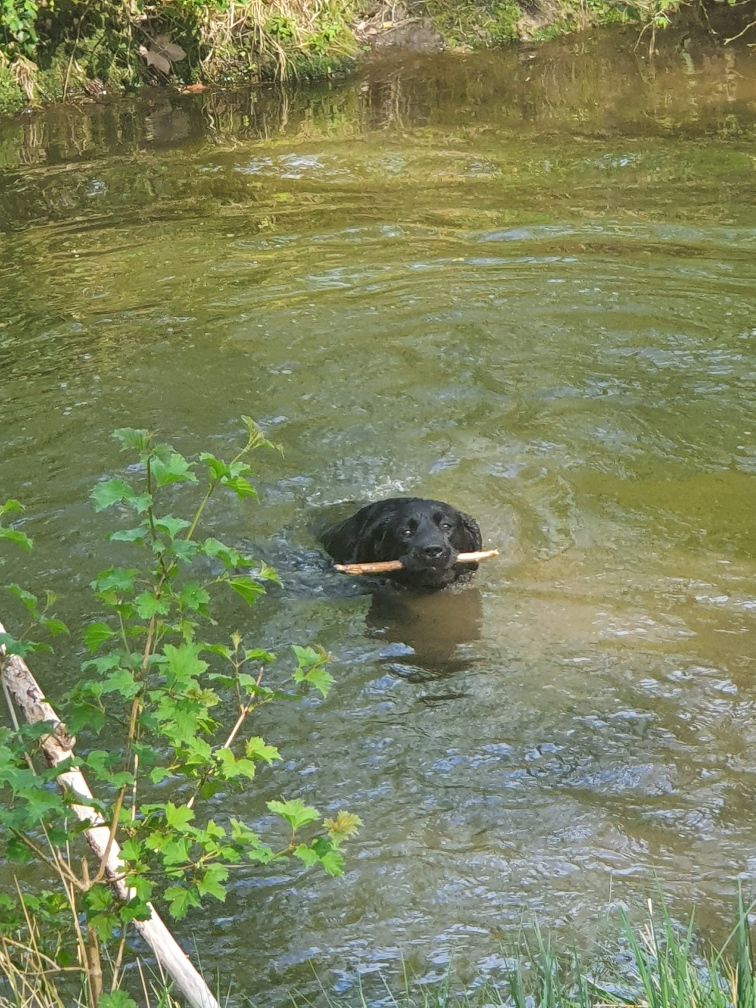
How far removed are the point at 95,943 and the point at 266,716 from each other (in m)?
2.12

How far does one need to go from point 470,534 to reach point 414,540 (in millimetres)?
545

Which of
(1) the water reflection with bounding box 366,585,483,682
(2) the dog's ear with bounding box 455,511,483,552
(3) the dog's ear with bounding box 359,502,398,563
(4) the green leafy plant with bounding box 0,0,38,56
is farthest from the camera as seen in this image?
(4) the green leafy plant with bounding box 0,0,38,56

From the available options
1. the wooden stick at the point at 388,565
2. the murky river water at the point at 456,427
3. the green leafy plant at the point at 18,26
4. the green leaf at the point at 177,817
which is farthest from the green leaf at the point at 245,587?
the green leafy plant at the point at 18,26

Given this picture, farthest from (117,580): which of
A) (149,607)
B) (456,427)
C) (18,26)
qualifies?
(18,26)

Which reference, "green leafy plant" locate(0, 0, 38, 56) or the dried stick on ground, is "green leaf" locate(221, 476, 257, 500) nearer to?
the dried stick on ground

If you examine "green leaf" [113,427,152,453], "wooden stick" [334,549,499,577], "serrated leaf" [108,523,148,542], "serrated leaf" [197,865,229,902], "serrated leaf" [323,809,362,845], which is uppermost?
"green leaf" [113,427,152,453]

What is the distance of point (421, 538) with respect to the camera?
633 centimetres

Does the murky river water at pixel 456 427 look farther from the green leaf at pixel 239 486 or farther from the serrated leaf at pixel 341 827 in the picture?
the green leaf at pixel 239 486

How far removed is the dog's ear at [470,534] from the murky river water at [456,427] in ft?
0.63

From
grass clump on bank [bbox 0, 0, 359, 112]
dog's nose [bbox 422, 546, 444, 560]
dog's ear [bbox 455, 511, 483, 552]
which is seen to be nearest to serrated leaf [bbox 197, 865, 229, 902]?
dog's nose [bbox 422, 546, 444, 560]

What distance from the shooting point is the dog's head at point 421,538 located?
6.27m

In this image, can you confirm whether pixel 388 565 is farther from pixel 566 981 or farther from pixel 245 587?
pixel 245 587

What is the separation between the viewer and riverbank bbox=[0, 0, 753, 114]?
16375mm

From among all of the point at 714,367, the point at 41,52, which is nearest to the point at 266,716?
the point at 714,367
